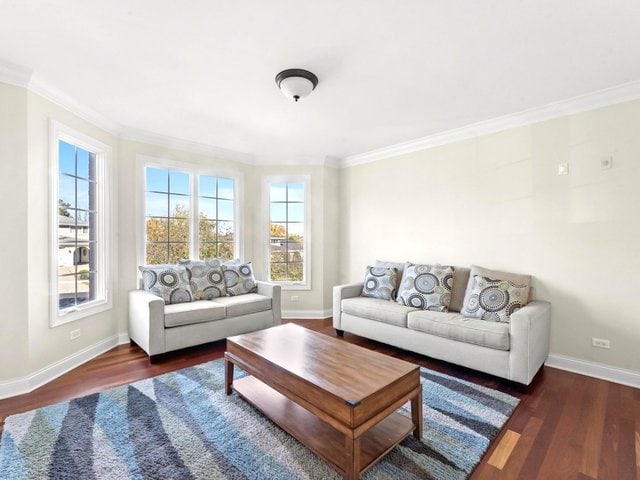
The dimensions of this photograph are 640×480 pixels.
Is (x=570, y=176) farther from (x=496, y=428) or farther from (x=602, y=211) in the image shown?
(x=496, y=428)

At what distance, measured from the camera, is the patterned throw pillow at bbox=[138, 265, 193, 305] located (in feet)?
11.5

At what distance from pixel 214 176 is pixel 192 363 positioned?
262 cm

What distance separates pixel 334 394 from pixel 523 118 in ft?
10.8

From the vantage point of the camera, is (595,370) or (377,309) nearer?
(595,370)

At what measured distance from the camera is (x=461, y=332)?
112 inches

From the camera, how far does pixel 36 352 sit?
8.70ft

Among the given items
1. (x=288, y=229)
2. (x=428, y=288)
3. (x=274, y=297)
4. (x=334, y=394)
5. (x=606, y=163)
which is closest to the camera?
(x=334, y=394)

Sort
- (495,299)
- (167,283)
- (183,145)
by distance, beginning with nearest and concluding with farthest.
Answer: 1. (495,299)
2. (167,283)
3. (183,145)

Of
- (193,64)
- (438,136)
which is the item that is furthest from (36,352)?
(438,136)

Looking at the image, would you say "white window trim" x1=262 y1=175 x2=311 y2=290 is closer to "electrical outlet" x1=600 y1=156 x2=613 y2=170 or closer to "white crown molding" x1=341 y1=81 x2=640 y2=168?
"white crown molding" x1=341 y1=81 x2=640 y2=168

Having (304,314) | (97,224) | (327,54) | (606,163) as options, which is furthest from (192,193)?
(606,163)

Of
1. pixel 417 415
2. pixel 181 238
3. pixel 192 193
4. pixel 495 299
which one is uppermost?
pixel 192 193

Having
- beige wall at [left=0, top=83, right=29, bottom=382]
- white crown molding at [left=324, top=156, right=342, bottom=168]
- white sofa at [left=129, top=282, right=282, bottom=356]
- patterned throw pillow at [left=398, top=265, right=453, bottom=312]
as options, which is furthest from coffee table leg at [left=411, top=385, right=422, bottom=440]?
white crown molding at [left=324, top=156, right=342, bottom=168]

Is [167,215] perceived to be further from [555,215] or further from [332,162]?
[555,215]
